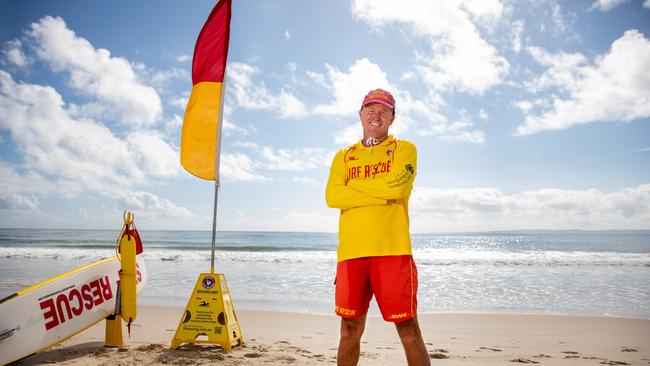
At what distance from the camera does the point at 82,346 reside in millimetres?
4375

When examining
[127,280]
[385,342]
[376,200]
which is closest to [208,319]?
[127,280]

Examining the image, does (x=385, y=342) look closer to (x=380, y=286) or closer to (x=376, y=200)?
(x=380, y=286)

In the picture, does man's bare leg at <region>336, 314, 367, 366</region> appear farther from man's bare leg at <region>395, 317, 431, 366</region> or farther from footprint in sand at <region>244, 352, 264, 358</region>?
footprint in sand at <region>244, 352, 264, 358</region>

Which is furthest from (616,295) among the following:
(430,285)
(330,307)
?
(330,307)

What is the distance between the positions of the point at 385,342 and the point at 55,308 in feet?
12.2

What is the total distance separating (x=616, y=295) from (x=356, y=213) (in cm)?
978

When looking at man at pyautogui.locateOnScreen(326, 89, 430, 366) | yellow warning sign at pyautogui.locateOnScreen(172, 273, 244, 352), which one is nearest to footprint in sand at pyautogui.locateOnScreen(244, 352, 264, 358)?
yellow warning sign at pyautogui.locateOnScreen(172, 273, 244, 352)

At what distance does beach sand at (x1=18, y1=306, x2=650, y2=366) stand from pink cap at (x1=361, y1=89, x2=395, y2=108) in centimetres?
270

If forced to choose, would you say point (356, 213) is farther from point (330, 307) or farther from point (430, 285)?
point (430, 285)

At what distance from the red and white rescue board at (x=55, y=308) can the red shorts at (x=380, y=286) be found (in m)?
3.08

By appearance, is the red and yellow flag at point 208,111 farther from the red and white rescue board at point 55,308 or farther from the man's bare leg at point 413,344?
the man's bare leg at point 413,344

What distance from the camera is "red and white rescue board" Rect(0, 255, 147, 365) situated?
3.50m

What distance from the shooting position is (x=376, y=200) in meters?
2.42

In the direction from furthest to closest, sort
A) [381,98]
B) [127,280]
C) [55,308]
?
1. [127,280]
2. [55,308]
3. [381,98]
